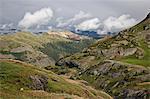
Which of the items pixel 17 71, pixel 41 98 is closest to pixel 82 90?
pixel 17 71

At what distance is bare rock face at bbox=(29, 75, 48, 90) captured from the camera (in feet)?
257

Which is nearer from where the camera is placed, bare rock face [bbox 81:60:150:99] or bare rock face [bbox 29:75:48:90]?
bare rock face [bbox 29:75:48:90]

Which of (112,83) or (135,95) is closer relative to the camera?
(135,95)

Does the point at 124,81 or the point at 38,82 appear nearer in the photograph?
the point at 38,82

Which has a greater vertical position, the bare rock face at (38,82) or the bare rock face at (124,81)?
the bare rock face at (38,82)

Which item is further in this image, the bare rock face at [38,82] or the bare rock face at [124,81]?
the bare rock face at [124,81]

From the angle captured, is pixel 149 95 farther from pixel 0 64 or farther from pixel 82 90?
pixel 0 64

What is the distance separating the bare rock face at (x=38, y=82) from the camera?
78.4 metres

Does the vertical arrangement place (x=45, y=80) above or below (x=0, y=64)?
below

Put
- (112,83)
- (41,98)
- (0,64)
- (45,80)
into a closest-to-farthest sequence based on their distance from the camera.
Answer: (41,98)
(0,64)
(45,80)
(112,83)

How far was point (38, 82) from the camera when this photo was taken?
81.7m

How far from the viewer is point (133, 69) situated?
618 ft

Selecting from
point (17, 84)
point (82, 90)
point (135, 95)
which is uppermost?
point (17, 84)

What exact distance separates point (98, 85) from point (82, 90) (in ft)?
297
